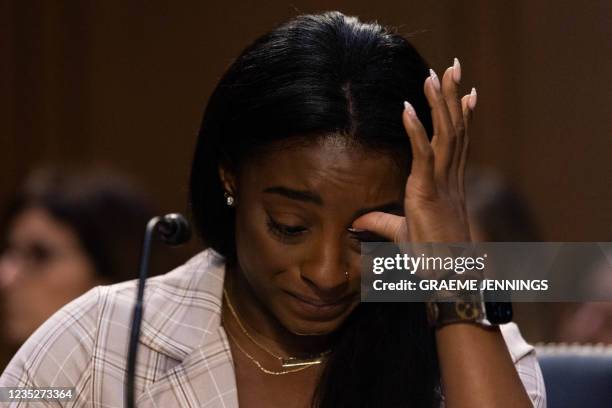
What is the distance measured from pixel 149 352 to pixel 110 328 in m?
0.06

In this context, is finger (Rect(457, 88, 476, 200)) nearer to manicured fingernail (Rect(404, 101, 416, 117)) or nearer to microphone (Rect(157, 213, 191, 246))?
manicured fingernail (Rect(404, 101, 416, 117))

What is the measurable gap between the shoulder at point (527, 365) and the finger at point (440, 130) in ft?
1.00

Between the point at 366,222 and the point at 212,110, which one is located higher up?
the point at 212,110

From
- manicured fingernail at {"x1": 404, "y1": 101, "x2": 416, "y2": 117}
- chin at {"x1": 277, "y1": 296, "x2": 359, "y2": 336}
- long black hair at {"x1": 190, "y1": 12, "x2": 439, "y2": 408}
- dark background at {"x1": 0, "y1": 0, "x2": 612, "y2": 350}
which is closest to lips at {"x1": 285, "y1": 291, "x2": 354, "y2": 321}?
chin at {"x1": 277, "y1": 296, "x2": 359, "y2": 336}

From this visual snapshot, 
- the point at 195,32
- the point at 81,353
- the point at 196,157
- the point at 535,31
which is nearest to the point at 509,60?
the point at 535,31

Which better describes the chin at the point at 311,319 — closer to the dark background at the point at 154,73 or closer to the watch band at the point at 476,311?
the watch band at the point at 476,311

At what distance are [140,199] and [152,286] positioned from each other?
30.8 inches

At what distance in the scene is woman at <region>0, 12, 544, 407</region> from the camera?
1194 millimetres

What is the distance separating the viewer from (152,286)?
1420 mm

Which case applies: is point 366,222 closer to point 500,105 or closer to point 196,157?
point 196,157

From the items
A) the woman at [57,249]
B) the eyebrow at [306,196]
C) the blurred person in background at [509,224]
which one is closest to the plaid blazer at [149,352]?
the eyebrow at [306,196]

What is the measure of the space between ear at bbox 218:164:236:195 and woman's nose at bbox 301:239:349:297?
7.2 inches

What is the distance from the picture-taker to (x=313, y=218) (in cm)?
120

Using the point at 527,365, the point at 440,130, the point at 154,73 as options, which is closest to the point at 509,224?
the point at 527,365
